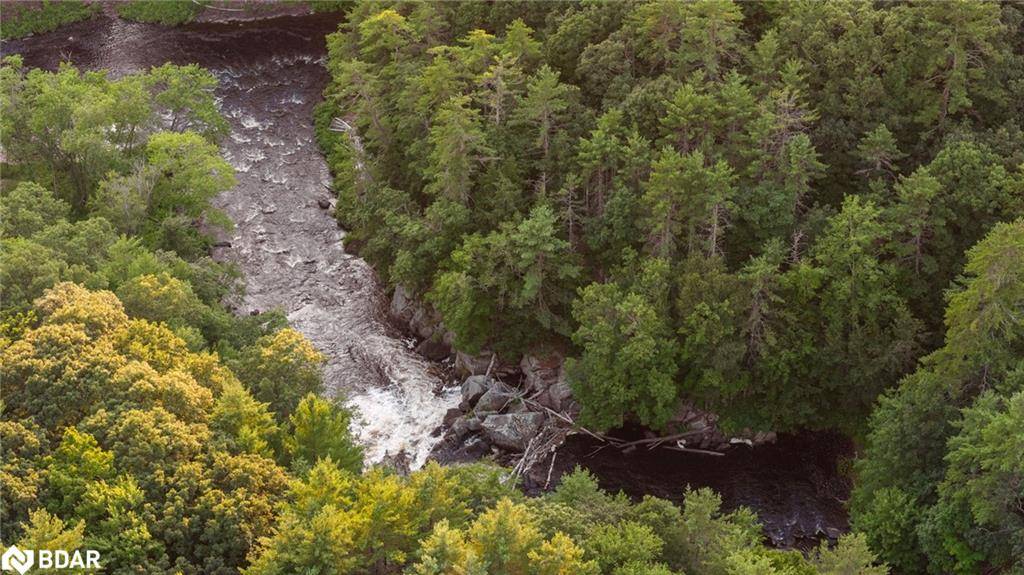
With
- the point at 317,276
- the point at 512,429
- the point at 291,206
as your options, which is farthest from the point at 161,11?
the point at 512,429

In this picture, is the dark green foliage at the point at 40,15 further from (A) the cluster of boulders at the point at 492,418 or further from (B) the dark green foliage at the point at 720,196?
(A) the cluster of boulders at the point at 492,418

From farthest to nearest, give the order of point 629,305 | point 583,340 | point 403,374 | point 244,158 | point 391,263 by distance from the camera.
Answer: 1. point 244,158
2. point 391,263
3. point 403,374
4. point 583,340
5. point 629,305

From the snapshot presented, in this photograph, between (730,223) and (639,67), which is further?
(639,67)

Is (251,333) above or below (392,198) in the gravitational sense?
below

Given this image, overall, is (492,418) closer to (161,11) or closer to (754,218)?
(754,218)

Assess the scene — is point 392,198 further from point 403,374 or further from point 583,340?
point 583,340

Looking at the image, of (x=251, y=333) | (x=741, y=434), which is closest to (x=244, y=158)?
(x=251, y=333)

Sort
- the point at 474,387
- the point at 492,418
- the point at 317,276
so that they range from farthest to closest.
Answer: the point at 317,276
the point at 474,387
the point at 492,418

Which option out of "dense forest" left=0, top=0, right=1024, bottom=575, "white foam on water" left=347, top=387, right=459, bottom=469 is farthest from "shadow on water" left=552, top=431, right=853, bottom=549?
"white foam on water" left=347, top=387, right=459, bottom=469
